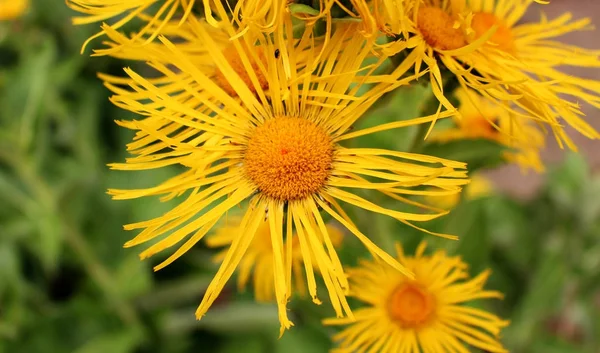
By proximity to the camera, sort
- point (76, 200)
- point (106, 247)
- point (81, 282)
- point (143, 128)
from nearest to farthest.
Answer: point (143, 128), point (76, 200), point (106, 247), point (81, 282)

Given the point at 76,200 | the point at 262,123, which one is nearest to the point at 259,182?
the point at 262,123

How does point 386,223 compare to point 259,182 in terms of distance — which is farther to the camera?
point 386,223

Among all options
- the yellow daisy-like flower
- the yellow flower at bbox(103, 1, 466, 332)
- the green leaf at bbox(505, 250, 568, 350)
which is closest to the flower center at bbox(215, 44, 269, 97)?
the yellow flower at bbox(103, 1, 466, 332)

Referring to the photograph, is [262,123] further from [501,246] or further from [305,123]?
[501,246]

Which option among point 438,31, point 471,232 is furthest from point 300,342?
point 438,31

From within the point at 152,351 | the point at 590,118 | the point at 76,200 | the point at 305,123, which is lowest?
the point at 152,351
